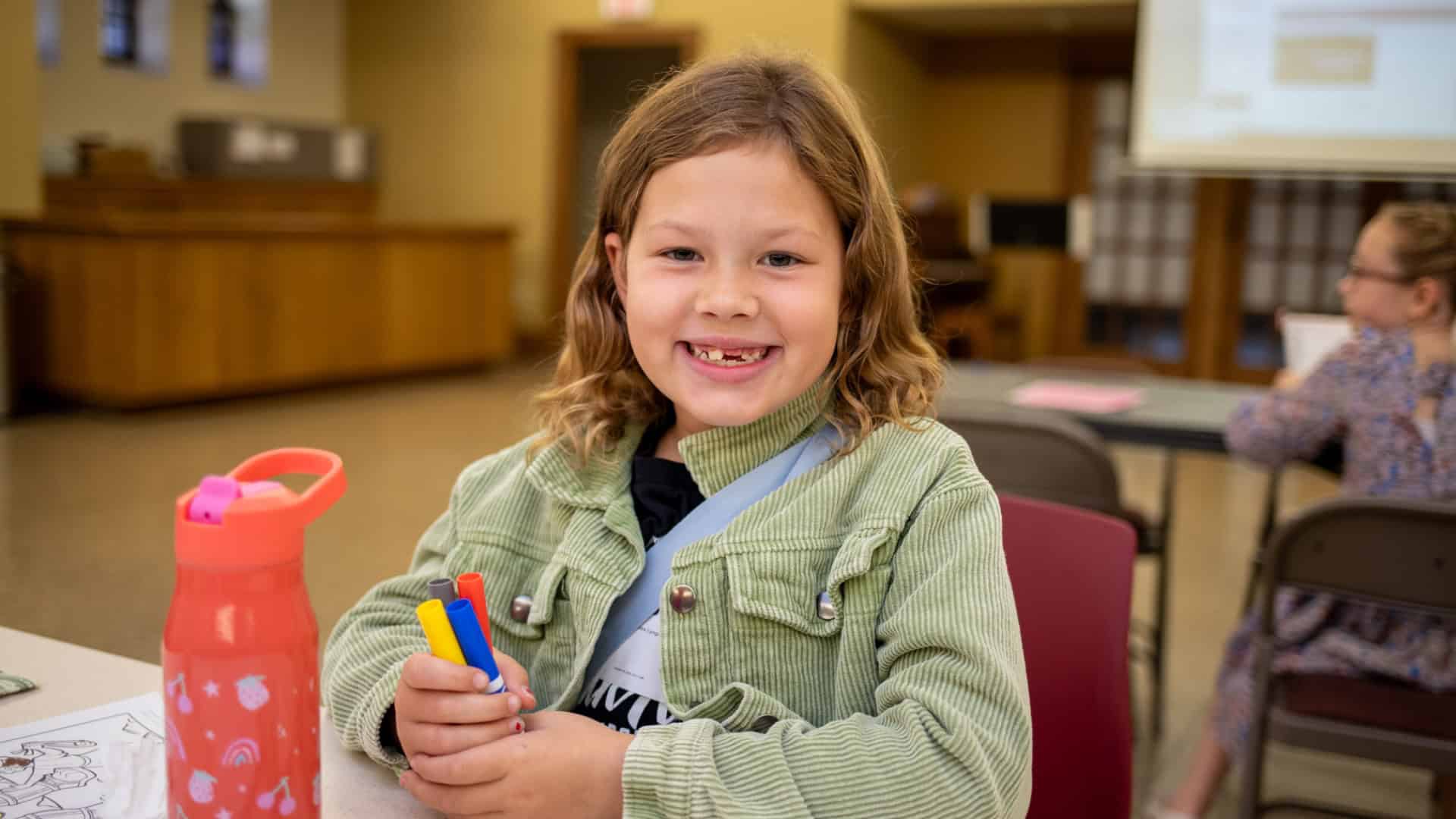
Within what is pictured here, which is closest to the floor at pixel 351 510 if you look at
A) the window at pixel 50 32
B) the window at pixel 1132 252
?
the window at pixel 50 32

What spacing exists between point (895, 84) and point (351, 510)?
6.02m

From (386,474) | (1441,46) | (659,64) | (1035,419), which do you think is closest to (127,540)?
(386,474)

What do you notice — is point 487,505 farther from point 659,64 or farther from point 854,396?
point 659,64

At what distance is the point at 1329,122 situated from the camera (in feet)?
15.6

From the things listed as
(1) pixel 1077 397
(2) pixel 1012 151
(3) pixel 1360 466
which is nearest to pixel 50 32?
(2) pixel 1012 151

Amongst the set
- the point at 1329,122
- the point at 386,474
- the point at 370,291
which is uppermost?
the point at 1329,122

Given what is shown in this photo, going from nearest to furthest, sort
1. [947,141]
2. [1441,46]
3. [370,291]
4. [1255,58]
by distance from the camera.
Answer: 1. [1441,46]
2. [1255,58]
3. [370,291]
4. [947,141]

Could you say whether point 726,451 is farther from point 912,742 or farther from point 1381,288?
→ point 1381,288

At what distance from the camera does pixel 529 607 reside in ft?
3.30

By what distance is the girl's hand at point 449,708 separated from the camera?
0.75 meters

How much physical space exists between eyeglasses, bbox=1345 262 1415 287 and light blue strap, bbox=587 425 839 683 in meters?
1.63

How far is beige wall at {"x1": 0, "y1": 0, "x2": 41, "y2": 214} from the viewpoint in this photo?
539cm

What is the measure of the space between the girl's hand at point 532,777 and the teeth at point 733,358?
0.30 m

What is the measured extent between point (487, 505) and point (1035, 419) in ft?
4.76
